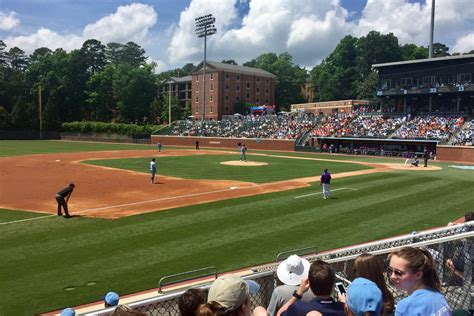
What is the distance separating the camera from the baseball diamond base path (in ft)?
62.3

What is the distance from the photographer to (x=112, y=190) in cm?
2377

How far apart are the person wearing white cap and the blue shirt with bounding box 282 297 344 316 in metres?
0.33

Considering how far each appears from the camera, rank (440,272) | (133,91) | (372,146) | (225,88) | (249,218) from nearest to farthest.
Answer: (440,272) < (249,218) < (372,146) < (225,88) < (133,91)

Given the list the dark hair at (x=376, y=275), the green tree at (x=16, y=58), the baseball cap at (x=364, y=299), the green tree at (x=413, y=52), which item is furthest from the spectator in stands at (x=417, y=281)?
the green tree at (x=16, y=58)

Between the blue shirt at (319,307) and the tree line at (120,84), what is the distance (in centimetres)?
9328

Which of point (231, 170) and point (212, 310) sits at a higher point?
point (212, 310)

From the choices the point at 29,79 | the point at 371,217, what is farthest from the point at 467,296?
the point at 29,79

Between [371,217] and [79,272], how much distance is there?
1121 cm

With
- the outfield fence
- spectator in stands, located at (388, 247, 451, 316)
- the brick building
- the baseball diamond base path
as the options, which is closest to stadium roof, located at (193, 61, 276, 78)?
the brick building

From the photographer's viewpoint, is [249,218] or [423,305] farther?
[249,218]

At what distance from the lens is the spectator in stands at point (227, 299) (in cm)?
300

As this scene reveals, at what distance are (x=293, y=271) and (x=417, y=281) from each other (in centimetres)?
153

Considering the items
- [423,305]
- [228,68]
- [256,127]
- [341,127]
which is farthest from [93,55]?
[423,305]

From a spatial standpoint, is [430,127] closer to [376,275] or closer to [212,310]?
[376,275]
